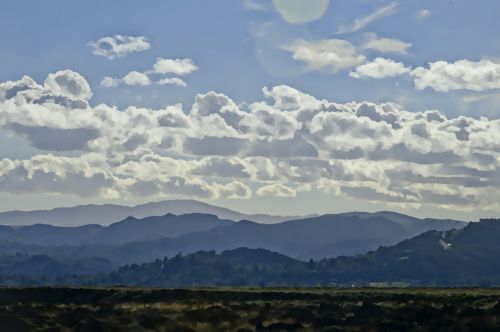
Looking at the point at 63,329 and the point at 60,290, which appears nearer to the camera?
the point at 63,329

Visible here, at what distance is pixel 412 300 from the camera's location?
6788cm

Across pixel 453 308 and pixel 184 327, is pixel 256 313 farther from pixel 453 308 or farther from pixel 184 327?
pixel 453 308

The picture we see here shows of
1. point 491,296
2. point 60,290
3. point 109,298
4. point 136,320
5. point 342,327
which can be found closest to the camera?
point 342,327

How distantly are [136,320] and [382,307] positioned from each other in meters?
21.9

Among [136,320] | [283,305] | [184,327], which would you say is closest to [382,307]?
[283,305]

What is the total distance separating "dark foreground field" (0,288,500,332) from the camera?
5878cm

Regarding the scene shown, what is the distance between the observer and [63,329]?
5931 centimetres

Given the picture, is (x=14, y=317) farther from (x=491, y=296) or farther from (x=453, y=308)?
(x=491, y=296)

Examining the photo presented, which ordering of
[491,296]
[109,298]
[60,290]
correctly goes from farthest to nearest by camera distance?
[60,290]
[109,298]
[491,296]

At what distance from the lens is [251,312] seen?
65.9 meters

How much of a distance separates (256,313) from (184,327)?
8.06 m

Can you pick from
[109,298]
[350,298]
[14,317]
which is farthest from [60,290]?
[350,298]

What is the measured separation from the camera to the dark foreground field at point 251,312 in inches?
2314

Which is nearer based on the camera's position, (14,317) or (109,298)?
(14,317)
